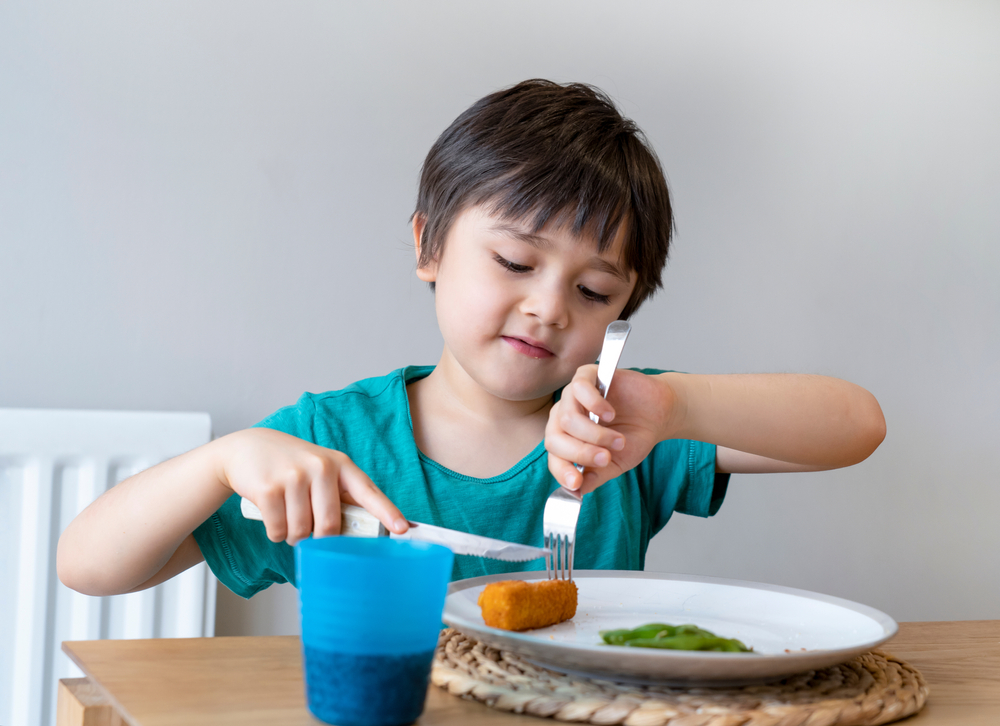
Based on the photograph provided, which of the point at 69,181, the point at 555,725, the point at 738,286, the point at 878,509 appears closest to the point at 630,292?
the point at 555,725

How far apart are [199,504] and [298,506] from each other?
16 cm

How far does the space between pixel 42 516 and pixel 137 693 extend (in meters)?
0.85

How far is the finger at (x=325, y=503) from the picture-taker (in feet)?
2.00

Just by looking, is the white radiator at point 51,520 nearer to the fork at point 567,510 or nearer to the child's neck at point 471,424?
the child's neck at point 471,424

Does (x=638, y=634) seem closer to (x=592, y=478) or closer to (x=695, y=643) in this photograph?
(x=695, y=643)

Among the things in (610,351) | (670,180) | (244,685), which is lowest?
(244,685)

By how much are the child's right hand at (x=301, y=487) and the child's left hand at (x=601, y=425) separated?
16 centimetres

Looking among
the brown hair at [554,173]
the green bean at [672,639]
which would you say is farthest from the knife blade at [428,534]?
the brown hair at [554,173]

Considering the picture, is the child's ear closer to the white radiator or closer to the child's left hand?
the child's left hand

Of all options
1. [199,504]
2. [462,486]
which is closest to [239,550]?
[199,504]

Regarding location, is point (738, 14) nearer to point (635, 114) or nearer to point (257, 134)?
point (635, 114)

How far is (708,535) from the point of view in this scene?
1.62m

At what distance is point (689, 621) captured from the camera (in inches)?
25.1

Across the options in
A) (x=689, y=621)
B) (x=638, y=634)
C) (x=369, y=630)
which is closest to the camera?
(x=369, y=630)
